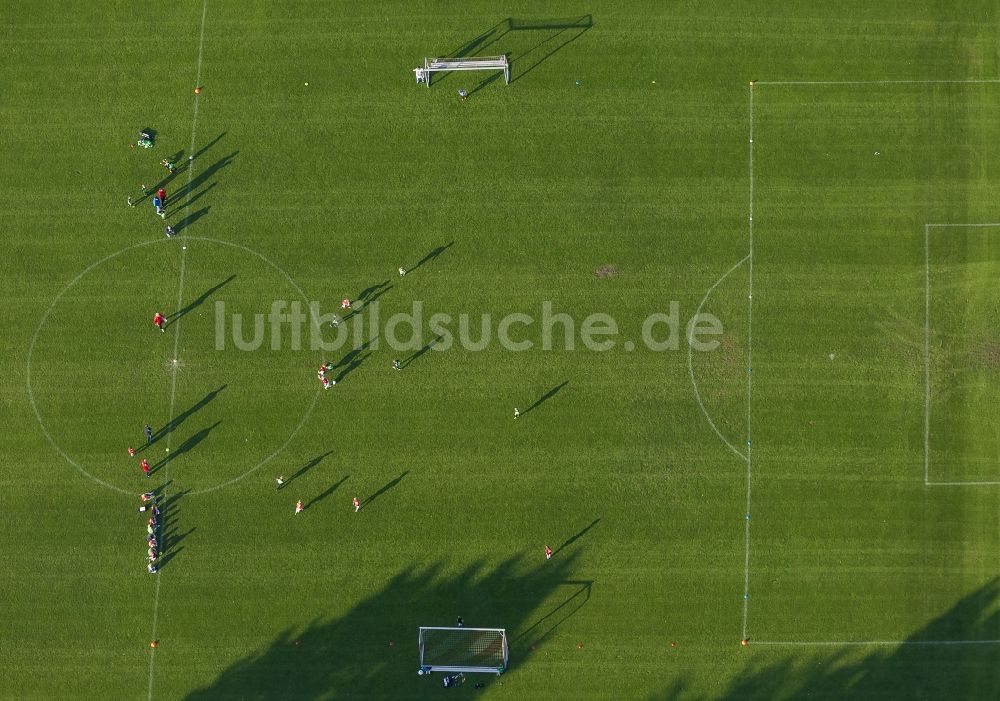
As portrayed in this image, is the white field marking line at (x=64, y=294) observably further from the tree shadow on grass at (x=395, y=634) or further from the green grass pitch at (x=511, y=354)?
the tree shadow on grass at (x=395, y=634)

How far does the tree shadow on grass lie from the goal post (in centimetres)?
26

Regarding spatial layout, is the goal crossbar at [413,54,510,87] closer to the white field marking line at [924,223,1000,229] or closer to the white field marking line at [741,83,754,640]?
the white field marking line at [741,83,754,640]

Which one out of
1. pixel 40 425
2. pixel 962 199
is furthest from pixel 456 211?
pixel 962 199

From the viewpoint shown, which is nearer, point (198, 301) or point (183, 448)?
point (183, 448)

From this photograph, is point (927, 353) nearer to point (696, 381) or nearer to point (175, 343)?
point (696, 381)

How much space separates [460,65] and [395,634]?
19.6 m

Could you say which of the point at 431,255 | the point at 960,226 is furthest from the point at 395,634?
the point at 960,226

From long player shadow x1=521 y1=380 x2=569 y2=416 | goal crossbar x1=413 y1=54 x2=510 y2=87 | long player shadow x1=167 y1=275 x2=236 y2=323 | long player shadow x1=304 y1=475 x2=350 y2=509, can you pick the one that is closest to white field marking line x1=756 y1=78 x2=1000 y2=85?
goal crossbar x1=413 y1=54 x2=510 y2=87

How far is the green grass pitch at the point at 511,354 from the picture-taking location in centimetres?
2358

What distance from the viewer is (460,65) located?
24609mm

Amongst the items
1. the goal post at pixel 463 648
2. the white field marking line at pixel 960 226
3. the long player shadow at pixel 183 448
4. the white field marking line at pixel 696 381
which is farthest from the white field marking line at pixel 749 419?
the long player shadow at pixel 183 448

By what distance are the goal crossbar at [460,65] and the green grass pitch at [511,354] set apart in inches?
18.5

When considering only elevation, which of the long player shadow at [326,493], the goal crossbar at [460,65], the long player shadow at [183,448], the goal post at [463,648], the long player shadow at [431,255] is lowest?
the goal post at [463,648]

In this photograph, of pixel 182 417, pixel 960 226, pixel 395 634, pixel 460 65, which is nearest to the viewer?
pixel 395 634
